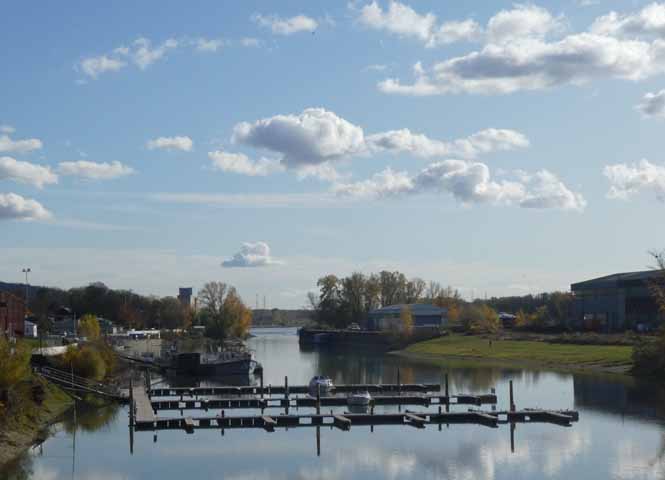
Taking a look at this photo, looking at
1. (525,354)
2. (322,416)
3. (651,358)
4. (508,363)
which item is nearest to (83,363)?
(322,416)

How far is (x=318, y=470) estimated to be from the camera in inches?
1916

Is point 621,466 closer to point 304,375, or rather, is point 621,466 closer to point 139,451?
point 139,451

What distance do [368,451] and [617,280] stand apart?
110 metres

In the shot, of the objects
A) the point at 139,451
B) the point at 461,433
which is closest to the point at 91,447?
the point at 139,451

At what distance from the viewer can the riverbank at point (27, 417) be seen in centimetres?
5156

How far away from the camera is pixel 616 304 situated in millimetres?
155250

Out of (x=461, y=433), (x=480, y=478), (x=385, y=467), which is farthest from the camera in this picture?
(x=461, y=433)

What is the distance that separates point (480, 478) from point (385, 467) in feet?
17.4

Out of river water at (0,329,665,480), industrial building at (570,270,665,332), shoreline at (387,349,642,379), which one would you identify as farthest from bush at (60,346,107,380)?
industrial building at (570,270,665,332)

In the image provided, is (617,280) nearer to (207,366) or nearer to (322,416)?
(207,366)

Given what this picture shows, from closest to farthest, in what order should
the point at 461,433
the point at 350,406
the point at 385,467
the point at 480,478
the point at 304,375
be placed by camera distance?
1. the point at 480,478
2. the point at 385,467
3. the point at 461,433
4. the point at 350,406
5. the point at 304,375

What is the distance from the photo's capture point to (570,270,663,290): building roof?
149 meters

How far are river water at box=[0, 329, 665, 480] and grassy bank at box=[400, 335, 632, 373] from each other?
34.0 metres

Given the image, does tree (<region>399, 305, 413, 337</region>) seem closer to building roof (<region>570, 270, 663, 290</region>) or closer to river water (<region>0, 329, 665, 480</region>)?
building roof (<region>570, 270, 663, 290</region>)
